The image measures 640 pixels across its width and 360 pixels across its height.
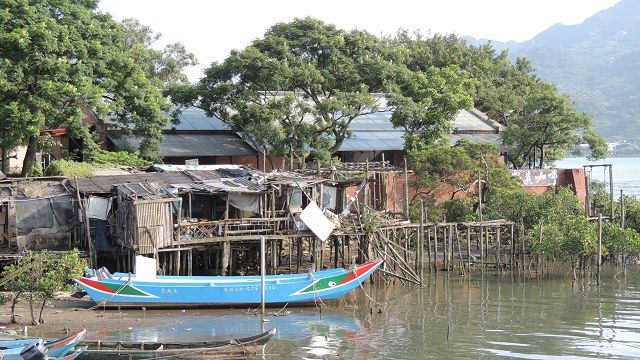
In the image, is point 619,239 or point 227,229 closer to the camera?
point 227,229

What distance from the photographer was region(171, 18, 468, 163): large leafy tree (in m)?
35.1

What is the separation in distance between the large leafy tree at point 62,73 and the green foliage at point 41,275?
8.10 meters

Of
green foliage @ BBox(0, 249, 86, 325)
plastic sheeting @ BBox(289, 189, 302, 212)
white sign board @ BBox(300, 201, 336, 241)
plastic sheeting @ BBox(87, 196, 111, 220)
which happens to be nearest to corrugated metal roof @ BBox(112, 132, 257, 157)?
plastic sheeting @ BBox(87, 196, 111, 220)

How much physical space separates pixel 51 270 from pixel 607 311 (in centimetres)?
1635

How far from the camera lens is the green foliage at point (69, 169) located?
27734 mm

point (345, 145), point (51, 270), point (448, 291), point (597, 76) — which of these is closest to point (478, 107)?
point (345, 145)

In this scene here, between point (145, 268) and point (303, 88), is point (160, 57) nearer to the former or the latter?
point (303, 88)

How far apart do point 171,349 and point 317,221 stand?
8.91 m

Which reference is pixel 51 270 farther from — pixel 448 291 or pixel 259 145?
pixel 259 145

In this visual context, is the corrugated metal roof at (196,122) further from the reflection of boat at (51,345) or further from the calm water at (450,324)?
the reflection of boat at (51,345)

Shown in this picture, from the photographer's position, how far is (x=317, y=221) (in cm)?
2555

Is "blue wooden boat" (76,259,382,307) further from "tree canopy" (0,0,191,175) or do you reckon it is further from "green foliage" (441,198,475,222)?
"green foliage" (441,198,475,222)

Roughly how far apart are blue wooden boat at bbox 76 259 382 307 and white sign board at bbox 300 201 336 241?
4.96 feet

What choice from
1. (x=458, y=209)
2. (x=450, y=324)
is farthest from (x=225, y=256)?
(x=458, y=209)
